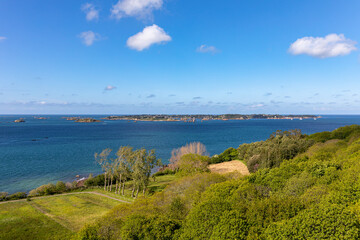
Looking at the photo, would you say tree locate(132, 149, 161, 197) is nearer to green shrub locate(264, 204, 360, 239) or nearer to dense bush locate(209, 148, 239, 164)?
green shrub locate(264, 204, 360, 239)

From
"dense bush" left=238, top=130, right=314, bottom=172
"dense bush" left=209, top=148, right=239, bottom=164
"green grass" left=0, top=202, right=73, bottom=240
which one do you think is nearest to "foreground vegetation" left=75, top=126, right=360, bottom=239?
"green grass" left=0, top=202, right=73, bottom=240

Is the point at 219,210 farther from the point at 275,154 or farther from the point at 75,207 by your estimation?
the point at 275,154

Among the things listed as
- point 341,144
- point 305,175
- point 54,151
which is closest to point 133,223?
point 305,175

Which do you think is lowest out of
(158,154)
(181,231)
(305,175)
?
(158,154)

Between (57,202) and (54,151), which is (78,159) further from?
(57,202)

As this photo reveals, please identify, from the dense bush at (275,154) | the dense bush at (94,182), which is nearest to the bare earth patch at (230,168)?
the dense bush at (275,154)

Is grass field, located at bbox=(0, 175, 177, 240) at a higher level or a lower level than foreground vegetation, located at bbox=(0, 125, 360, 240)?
lower

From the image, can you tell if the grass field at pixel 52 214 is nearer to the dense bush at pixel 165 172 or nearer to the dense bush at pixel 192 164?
the dense bush at pixel 192 164

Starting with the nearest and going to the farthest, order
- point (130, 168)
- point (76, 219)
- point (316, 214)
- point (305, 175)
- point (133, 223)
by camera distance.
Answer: point (316, 214) < point (133, 223) < point (305, 175) < point (76, 219) < point (130, 168)
